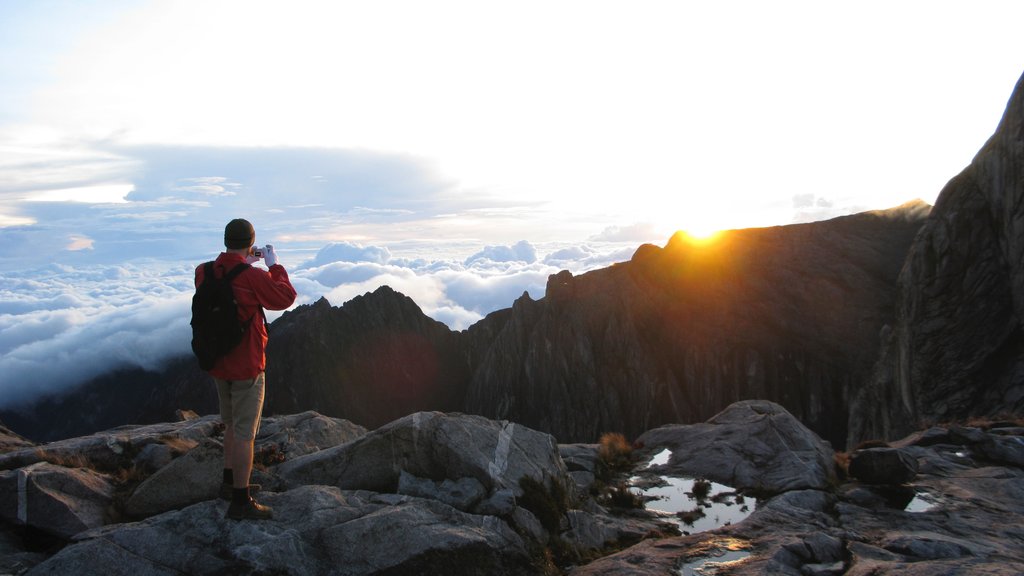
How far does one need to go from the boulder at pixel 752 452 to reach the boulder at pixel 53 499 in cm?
1489

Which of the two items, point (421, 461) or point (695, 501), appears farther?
point (695, 501)

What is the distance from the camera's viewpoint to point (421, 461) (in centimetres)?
1177

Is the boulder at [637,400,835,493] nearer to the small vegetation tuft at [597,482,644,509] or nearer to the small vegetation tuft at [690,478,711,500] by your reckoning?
the small vegetation tuft at [690,478,711,500]

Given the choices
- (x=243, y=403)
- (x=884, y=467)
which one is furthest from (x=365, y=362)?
(x=243, y=403)

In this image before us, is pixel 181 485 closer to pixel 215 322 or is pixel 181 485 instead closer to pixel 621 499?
pixel 215 322

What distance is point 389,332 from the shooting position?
638 feet

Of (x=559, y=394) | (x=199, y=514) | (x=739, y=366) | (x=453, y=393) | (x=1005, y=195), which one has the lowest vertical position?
(x=453, y=393)

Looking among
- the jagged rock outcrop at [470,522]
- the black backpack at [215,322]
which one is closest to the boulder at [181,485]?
the jagged rock outcrop at [470,522]

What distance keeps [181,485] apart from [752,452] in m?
15.8

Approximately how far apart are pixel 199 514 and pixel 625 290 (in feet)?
392

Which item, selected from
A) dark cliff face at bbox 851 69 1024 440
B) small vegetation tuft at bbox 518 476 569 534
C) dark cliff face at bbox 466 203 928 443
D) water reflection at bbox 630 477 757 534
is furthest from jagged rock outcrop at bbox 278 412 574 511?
dark cliff face at bbox 466 203 928 443

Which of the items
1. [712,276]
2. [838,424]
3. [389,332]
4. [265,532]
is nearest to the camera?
[265,532]

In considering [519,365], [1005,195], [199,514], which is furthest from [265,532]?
[519,365]

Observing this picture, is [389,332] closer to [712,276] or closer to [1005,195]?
[712,276]
